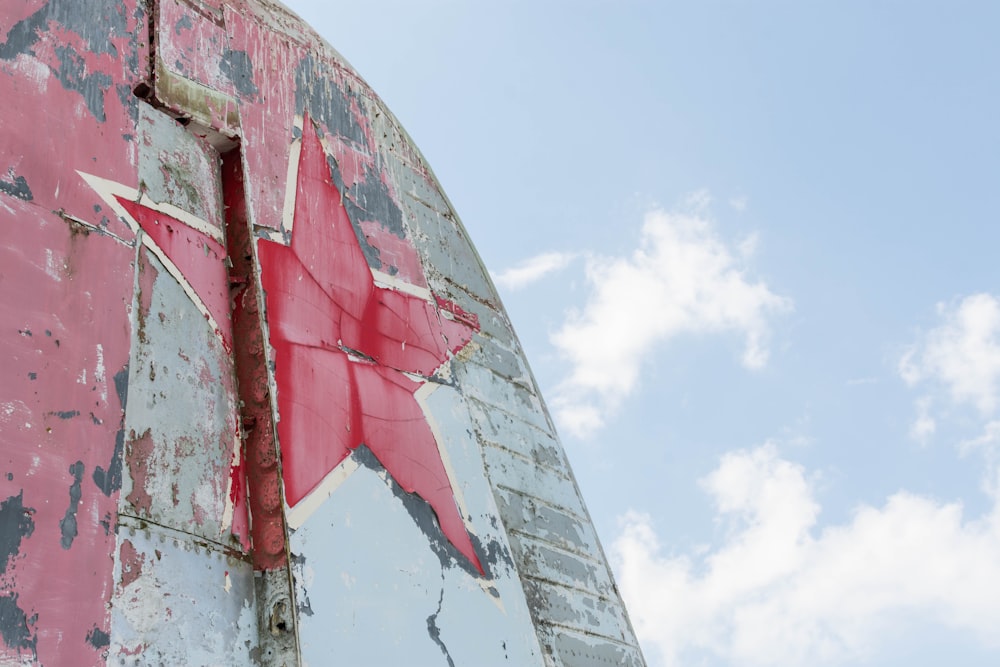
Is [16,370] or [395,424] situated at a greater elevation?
[395,424]

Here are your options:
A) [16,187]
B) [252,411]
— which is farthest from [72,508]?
[16,187]

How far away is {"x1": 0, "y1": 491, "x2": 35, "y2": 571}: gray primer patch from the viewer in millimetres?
1604

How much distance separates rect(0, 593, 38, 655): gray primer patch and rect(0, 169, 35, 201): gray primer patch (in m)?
0.77

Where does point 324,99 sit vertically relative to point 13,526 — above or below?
above

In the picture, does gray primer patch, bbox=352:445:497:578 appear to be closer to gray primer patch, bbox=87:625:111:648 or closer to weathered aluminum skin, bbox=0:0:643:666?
weathered aluminum skin, bbox=0:0:643:666

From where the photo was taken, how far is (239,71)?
2.73 m

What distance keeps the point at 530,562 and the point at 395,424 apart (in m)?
0.62

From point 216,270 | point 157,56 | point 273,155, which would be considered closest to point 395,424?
point 216,270

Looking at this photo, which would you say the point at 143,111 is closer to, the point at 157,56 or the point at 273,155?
the point at 157,56

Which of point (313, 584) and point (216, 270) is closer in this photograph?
point (313, 584)

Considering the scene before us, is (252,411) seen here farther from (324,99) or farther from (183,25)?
(324,99)

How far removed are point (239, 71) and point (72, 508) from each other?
143cm

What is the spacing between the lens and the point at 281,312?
7.71 ft

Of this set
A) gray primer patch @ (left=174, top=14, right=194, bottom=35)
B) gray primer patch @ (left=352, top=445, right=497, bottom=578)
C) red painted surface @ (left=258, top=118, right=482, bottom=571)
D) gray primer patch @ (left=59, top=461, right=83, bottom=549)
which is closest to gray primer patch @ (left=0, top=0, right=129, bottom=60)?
gray primer patch @ (left=174, top=14, right=194, bottom=35)
